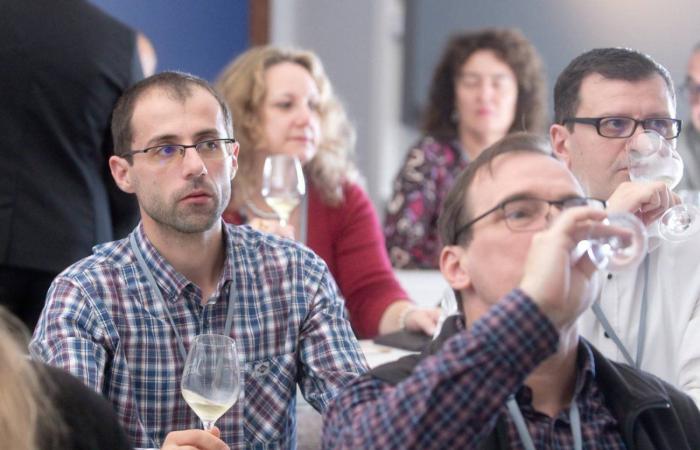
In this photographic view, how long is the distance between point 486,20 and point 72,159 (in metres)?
3.80

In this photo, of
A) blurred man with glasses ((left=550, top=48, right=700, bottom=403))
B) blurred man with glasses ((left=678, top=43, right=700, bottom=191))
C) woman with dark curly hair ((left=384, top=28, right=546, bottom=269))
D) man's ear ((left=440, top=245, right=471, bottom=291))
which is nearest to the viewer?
man's ear ((left=440, top=245, right=471, bottom=291))

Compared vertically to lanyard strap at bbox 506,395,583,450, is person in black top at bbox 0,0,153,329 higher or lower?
higher

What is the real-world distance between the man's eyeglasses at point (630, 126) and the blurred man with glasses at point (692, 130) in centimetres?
265

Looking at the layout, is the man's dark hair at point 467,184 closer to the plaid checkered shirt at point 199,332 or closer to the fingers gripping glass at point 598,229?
the fingers gripping glass at point 598,229

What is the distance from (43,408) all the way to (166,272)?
3.03 ft

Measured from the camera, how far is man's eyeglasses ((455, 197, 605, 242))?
5.36ft

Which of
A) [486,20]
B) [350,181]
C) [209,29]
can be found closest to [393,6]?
[486,20]

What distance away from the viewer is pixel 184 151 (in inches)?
95.0

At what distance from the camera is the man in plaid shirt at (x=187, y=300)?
227 centimetres

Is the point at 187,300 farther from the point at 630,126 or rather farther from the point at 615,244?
the point at 615,244

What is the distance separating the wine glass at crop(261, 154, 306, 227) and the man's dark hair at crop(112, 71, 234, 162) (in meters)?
0.76

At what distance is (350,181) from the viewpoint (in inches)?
154

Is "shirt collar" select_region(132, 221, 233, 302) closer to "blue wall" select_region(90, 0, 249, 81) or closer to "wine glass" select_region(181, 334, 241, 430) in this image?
Result: "wine glass" select_region(181, 334, 241, 430)

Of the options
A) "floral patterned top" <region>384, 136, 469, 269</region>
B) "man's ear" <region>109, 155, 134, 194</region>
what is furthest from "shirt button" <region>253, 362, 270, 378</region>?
"floral patterned top" <region>384, 136, 469, 269</region>
